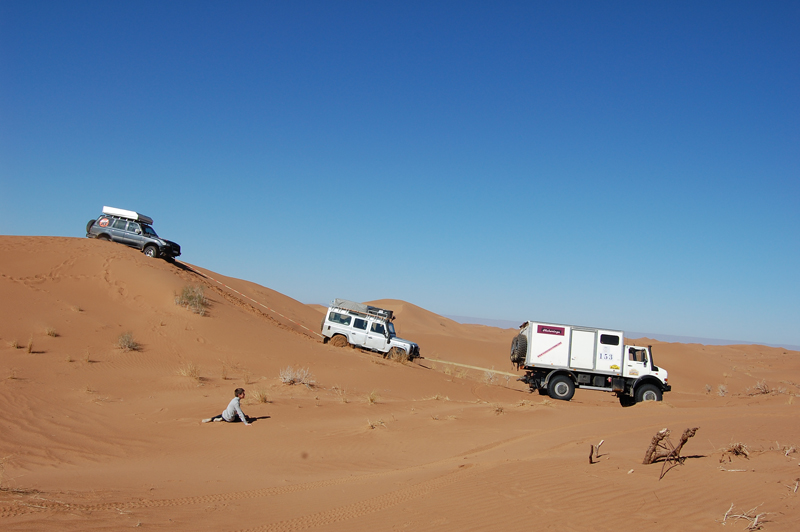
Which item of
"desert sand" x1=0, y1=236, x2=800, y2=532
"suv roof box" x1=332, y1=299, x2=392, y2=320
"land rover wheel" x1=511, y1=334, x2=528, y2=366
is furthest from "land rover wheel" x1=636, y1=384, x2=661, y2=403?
"suv roof box" x1=332, y1=299, x2=392, y2=320

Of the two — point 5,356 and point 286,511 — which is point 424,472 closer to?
point 286,511

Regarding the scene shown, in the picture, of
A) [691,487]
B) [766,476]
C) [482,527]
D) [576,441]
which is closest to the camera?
[482,527]

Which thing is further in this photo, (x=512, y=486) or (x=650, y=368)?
(x=650, y=368)

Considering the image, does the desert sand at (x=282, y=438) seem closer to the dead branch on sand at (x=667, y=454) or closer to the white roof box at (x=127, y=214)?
the dead branch on sand at (x=667, y=454)

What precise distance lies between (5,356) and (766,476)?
18834 millimetres

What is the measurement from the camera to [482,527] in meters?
5.66

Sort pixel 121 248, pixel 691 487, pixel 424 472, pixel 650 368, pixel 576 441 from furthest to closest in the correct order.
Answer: pixel 121 248 → pixel 650 368 → pixel 576 441 → pixel 424 472 → pixel 691 487

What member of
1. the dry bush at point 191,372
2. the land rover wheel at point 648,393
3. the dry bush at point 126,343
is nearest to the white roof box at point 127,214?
the dry bush at point 126,343

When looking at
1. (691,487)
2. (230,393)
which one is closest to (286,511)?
(691,487)

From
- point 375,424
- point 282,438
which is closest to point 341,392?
point 375,424

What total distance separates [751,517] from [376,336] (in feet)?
67.5

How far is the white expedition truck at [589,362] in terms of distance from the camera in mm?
20000

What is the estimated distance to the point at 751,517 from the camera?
5.54m

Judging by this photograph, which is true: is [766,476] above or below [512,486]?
above
